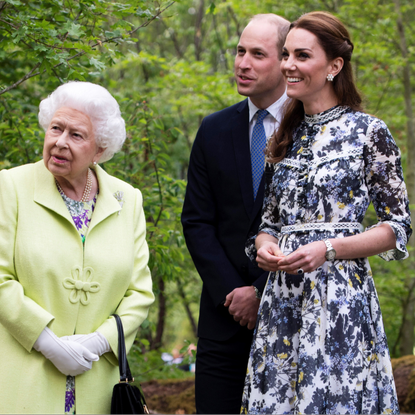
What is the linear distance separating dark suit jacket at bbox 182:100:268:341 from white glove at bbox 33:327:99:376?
759 mm

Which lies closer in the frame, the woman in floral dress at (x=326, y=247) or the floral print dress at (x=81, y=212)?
the woman in floral dress at (x=326, y=247)

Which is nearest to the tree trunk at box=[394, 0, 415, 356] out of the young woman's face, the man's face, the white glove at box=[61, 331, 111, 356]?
the man's face

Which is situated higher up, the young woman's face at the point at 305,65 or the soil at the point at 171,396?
the young woman's face at the point at 305,65

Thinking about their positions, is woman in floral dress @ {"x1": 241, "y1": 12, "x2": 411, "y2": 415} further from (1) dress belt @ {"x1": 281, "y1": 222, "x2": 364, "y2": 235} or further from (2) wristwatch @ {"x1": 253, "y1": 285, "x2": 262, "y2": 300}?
(2) wristwatch @ {"x1": 253, "y1": 285, "x2": 262, "y2": 300}

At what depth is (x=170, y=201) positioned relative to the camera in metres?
4.07

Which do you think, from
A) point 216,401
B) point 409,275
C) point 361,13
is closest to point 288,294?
point 216,401

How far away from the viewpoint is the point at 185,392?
5184 mm

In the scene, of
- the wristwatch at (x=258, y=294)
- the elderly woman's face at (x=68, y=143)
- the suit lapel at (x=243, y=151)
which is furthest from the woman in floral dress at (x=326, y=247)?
the elderly woman's face at (x=68, y=143)

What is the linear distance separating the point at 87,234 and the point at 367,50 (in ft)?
18.9

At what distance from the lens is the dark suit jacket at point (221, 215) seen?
2.68m

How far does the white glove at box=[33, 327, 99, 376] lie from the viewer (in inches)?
84.5

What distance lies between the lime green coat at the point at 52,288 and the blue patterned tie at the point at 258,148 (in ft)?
2.42

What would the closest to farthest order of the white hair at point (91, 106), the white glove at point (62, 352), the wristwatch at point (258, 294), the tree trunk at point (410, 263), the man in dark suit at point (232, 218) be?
Result: 1. the white glove at point (62, 352)
2. the white hair at point (91, 106)
3. the wristwatch at point (258, 294)
4. the man in dark suit at point (232, 218)
5. the tree trunk at point (410, 263)

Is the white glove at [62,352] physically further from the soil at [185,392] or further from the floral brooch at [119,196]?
the soil at [185,392]
